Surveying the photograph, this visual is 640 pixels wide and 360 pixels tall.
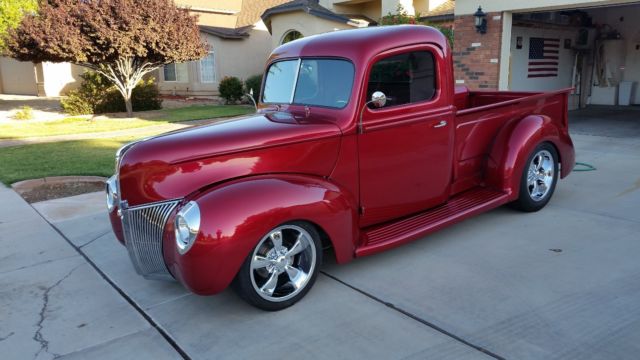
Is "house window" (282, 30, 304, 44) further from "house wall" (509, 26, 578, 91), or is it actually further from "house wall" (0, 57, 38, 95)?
"house wall" (0, 57, 38, 95)

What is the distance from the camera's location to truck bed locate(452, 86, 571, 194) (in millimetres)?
4867

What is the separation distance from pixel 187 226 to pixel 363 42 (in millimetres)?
2108

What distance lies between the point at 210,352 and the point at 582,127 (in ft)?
36.4

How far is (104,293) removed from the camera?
4.04 metres

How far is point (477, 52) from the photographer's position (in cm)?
1204

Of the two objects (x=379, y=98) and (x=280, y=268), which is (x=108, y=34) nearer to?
(x=379, y=98)

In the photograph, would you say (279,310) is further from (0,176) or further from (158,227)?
(0,176)

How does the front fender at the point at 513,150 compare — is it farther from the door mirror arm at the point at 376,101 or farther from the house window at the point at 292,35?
the house window at the point at 292,35

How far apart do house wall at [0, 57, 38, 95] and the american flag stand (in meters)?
27.9

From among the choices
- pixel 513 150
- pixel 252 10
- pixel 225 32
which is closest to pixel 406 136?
pixel 513 150

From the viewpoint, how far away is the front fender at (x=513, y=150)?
4996 millimetres

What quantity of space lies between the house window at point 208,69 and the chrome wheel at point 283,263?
22.6 meters

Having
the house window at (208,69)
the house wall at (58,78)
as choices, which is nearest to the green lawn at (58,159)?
the house window at (208,69)

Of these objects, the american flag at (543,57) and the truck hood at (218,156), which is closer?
the truck hood at (218,156)
